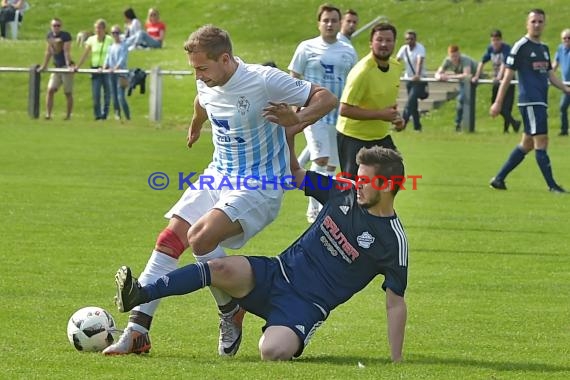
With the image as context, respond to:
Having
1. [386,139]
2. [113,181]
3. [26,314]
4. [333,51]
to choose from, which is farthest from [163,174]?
[26,314]

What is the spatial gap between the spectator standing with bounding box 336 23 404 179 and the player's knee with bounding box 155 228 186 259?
495cm

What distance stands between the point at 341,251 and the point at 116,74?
24.4 m

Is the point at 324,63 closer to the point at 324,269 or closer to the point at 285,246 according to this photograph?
the point at 285,246

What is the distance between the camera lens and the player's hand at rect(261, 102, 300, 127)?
8.06m

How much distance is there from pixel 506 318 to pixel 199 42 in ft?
10.2

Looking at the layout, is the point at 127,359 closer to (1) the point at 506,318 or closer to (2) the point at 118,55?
(1) the point at 506,318

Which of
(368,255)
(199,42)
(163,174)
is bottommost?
(163,174)

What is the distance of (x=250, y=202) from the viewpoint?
27.1 ft

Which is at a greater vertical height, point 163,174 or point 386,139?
point 386,139

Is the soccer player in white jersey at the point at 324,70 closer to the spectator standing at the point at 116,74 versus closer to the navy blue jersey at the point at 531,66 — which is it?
the navy blue jersey at the point at 531,66

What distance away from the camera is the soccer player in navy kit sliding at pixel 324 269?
25.4ft

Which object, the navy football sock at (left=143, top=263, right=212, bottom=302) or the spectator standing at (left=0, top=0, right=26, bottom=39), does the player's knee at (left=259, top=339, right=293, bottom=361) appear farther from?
the spectator standing at (left=0, top=0, right=26, bottom=39)

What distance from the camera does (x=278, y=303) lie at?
26.6ft

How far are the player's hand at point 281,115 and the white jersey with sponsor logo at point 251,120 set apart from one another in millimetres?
209
